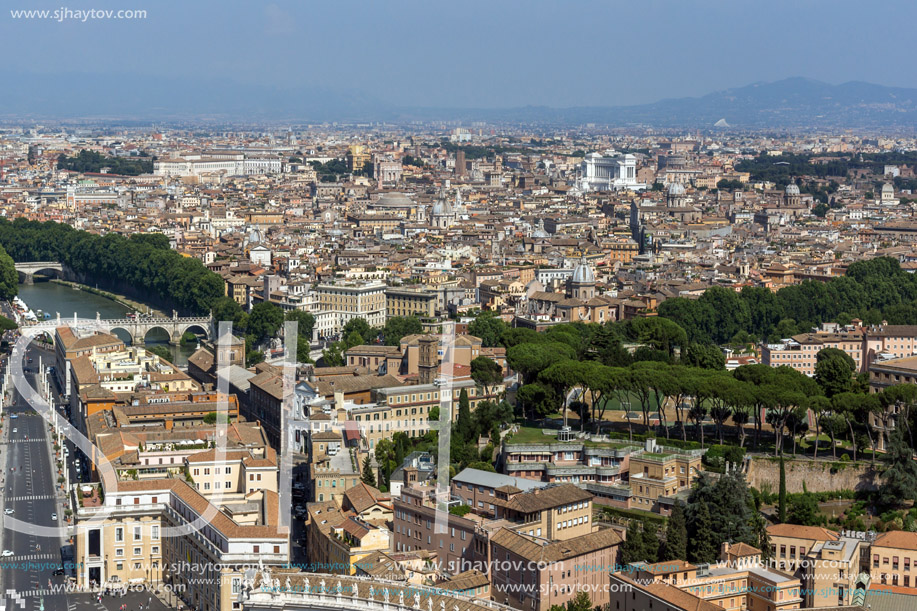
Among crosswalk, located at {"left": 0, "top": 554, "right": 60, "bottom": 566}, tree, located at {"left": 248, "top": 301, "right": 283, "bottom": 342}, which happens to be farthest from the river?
crosswalk, located at {"left": 0, "top": 554, "right": 60, "bottom": 566}

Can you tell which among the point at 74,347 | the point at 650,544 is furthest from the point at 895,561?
the point at 74,347

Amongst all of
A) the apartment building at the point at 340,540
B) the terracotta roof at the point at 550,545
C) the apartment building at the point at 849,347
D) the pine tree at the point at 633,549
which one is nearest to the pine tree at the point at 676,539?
the pine tree at the point at 633,549

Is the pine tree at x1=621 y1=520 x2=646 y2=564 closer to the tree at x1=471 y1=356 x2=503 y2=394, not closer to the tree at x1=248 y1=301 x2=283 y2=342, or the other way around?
the tree at x1=471 y1=356 x2=503 y2=394

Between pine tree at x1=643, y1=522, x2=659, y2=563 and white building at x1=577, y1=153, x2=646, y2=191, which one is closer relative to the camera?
pine tree at x1=643, y1=522, x2=659, y2=563

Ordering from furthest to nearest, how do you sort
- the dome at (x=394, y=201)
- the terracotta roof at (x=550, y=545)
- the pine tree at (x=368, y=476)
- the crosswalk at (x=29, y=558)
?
the dome at (x=394, y=201) → the pine tree at (x=368, y=476) → the crosswalk at (x=29, y=558) → the terracotta roof at (x=550, y=545)

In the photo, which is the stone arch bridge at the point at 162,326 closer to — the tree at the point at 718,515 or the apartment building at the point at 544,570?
the tree at the point at 718,515

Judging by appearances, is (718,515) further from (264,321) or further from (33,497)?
(264,321)

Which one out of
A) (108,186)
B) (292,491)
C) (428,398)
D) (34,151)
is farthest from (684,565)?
(34,151)
